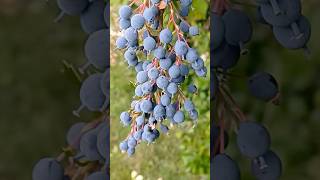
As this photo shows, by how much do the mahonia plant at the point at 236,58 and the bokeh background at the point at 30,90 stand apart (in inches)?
12.4

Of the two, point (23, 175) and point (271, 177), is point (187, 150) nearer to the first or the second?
point (271, 177)

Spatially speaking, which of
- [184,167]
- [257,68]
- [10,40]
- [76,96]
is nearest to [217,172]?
[184,167]

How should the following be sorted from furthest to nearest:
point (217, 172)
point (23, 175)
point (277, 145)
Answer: point (277, 145), point (23, 175), point (217, 172)

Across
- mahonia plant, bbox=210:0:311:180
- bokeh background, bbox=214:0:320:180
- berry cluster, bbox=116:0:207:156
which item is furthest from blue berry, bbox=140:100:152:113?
bokeh background, bbox=214:0:320:180

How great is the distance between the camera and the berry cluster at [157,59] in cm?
53

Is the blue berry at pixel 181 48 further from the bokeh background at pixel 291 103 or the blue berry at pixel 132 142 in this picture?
the bokeh background at pixel 291 103

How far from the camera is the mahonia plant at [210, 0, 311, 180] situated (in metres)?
0.63

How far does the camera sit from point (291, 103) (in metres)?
1.09

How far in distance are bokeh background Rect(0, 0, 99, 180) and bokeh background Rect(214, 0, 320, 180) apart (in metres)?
0.27

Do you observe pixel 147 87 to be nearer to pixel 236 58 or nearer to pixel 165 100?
pixel 165 100

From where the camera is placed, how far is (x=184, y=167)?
2.24 ft

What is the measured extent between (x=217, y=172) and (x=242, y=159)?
0.37 metres

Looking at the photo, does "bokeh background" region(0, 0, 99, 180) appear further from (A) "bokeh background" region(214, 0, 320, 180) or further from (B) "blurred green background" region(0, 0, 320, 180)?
(A) "bokeh background" region(214, 0, 320, 180)

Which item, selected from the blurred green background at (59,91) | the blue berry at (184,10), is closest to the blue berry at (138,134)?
the blue berry at (184,10)
